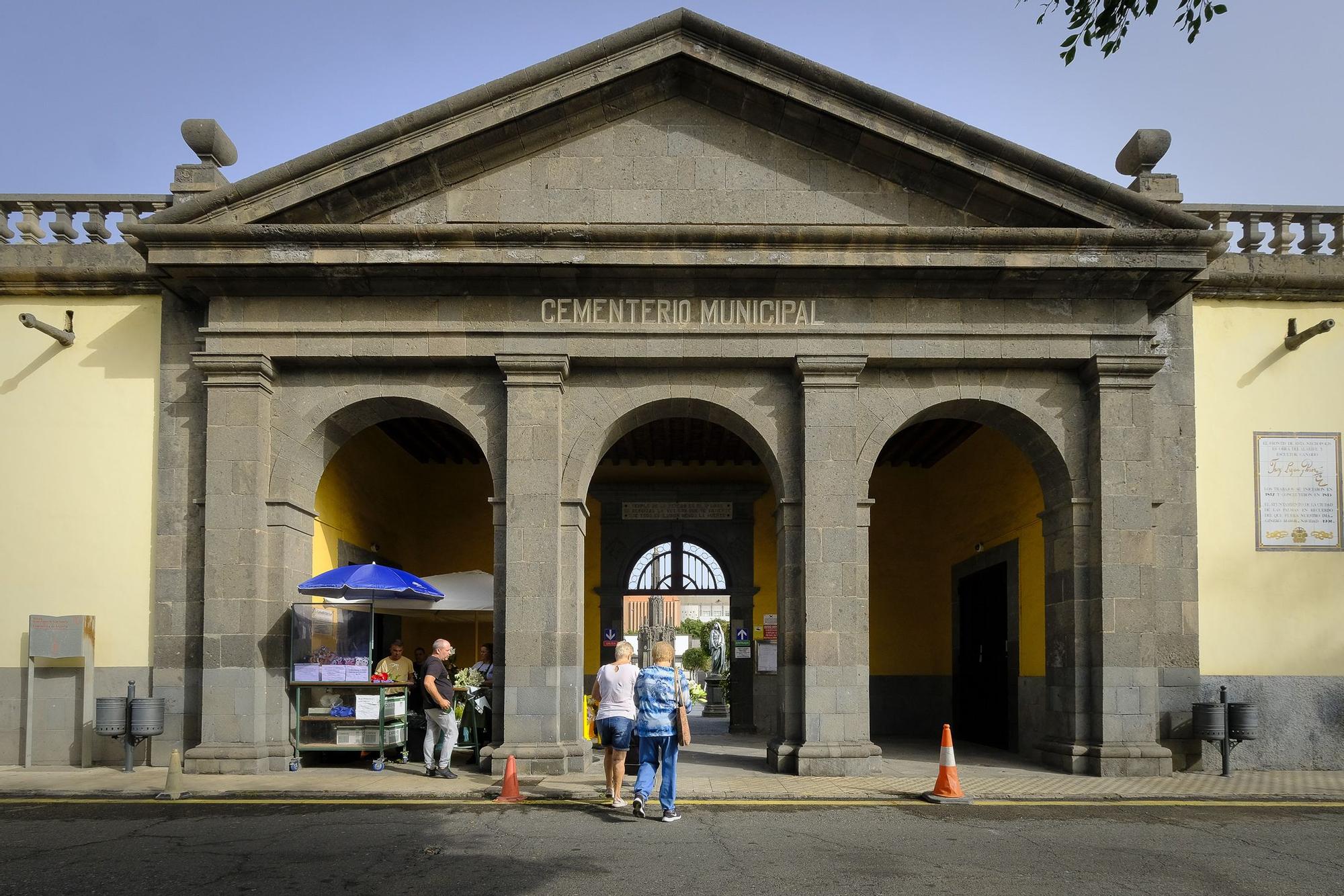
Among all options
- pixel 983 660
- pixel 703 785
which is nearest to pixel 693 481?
pixel 983 660

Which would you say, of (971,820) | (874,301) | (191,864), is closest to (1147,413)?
A: (874,301)

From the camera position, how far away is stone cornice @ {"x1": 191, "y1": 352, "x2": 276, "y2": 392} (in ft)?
44.9

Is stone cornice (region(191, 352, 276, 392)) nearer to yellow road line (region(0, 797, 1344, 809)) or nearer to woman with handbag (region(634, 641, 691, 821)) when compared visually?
yellow road line (region(0, 797, 1344, 809))

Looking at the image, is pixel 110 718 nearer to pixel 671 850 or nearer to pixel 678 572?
pixel 671 850

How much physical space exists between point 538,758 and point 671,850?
4549mm

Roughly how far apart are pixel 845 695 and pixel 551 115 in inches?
291

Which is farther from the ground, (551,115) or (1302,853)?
(551,115)

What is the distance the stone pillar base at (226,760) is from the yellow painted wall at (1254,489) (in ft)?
36.3

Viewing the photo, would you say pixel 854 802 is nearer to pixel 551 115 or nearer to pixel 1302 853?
pixel 1302 853

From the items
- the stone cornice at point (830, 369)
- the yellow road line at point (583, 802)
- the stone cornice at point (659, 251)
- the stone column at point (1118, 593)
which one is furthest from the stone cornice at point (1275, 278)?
the yellow road line at point (583, 802)

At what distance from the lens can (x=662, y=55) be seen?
45.2ft

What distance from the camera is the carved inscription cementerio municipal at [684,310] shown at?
13867 mm

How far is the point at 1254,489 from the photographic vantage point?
14789 mm

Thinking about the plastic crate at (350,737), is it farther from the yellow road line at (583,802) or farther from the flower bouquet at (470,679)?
the yellow road line at (583,802)
